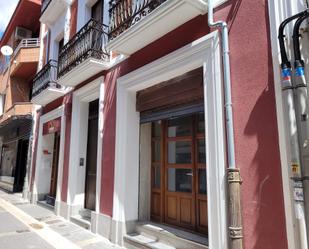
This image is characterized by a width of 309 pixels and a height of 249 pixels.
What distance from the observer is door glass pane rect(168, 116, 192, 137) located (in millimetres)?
5566

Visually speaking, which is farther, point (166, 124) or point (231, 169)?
point (166, 124)

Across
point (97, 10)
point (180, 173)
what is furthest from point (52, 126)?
point (180, 173)

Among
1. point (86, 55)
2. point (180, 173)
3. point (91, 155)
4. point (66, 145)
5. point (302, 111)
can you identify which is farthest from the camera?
point (66, 145)

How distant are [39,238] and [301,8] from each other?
6.54 metres

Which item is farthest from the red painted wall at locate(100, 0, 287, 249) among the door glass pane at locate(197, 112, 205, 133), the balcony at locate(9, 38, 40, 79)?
the balcony at locate(9, 38, 40, 79)

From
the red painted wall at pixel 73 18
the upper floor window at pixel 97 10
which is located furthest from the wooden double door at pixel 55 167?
the upper floor window at pixel 97 10

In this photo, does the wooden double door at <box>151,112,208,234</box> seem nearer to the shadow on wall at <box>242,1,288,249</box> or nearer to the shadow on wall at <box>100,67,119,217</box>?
the shadow on wall at <box>100,67,119,217</box>

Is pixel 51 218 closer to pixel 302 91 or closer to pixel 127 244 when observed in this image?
pixel 127 244

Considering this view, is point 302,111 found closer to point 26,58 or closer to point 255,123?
point 255,123

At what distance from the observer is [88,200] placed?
807 cm

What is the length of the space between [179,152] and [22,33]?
13784 mm

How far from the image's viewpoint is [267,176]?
3.40 meters

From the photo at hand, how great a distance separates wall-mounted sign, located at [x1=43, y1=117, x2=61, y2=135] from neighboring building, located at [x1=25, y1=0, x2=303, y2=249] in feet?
0.38

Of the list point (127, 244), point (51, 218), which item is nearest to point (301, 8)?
point (127, 244)
